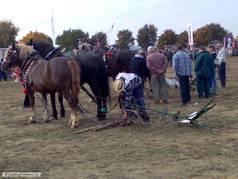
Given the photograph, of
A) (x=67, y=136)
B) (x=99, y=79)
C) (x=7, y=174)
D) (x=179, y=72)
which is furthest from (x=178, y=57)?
(x=7, y=174)

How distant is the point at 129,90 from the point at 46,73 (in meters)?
1.96

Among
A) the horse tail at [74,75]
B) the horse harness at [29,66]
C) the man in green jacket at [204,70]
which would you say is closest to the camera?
the horse tail at [74,75]

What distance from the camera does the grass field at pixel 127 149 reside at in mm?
5852

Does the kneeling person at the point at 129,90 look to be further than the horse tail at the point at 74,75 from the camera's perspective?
No

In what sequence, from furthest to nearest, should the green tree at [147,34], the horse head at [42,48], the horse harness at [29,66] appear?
the green tree at [147,34] < the horse head at [42,48] < the horse harness at [29,66]

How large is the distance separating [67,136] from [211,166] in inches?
141

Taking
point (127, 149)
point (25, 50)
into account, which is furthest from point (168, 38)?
point (127, 149)

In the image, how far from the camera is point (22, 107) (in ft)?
45.7

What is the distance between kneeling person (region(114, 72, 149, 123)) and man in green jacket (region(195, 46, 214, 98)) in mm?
4482

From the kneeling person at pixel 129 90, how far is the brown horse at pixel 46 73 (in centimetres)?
99

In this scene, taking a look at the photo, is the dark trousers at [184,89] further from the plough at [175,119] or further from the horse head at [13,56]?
the horse head at [13,56]

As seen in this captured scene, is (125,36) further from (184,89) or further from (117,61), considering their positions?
(184,89)

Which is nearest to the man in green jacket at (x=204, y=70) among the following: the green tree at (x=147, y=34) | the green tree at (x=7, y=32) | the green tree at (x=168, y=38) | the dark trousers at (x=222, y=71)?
the dark trousers at (x=222, y=71)

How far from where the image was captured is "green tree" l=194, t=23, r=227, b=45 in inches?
2960
